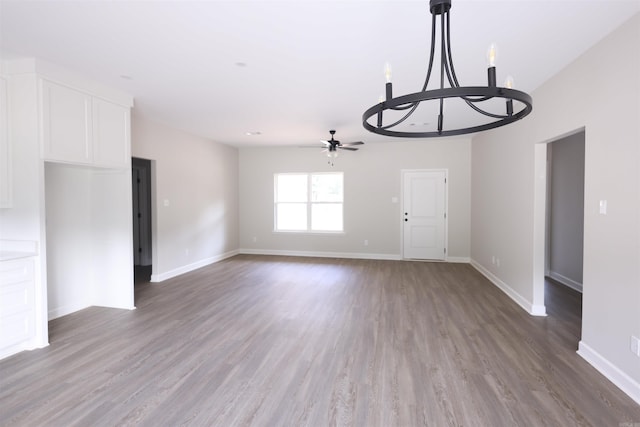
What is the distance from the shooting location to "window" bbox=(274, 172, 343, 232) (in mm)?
7441

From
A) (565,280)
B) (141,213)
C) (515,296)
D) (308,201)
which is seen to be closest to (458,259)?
(565,280)

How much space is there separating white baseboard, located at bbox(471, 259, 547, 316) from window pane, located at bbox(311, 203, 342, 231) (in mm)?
3120

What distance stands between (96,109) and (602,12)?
14.6 ft

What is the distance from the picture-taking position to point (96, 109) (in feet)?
11.1

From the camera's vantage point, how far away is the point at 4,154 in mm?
2877

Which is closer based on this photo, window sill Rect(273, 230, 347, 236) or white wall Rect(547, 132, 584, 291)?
white wall Rect(547, 132, 584, 291)

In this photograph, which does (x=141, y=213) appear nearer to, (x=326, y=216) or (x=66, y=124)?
(x=66, y=124)

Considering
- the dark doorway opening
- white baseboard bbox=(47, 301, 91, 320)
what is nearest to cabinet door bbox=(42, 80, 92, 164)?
white baseboard bbox=(47, 301, 91, 320)

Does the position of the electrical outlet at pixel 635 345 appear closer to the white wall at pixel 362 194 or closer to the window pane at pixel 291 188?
the white wall at pixel 362 194

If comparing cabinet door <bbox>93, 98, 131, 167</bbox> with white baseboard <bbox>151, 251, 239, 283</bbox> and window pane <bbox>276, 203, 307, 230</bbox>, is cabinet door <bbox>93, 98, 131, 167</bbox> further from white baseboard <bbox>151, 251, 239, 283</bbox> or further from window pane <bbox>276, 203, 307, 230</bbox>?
window pane <bbox>276, 203, 307, 230</bbox>

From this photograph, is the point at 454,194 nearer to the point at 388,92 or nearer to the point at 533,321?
the point at 533,321

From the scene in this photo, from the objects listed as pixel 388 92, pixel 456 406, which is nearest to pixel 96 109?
pixel 388 92

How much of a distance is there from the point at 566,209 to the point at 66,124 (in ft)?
22.1

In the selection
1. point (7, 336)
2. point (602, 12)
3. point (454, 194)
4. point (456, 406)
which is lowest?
point (456, 406)
